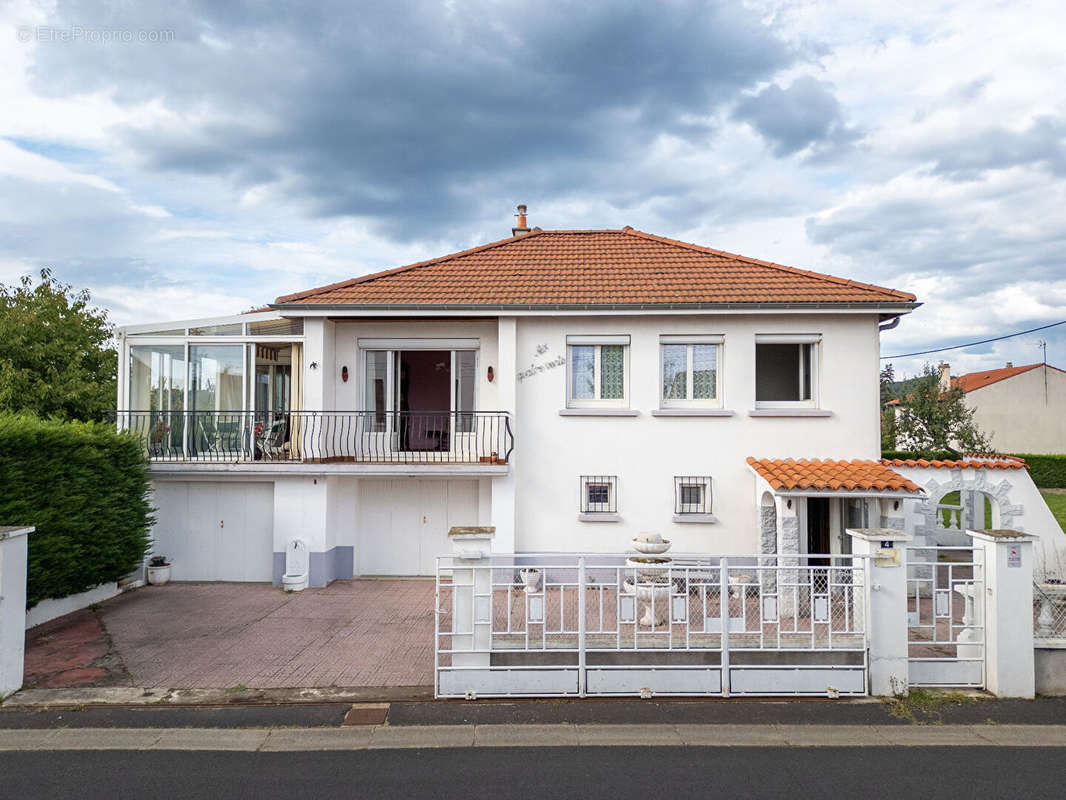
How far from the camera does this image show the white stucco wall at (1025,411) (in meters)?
34.5

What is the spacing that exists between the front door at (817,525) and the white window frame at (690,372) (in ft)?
7.81

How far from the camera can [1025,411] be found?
34.8 meters

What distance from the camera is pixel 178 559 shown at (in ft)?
41.2

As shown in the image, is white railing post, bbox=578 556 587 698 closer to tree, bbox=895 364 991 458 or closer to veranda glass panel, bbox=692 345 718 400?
veranda glass panel, bbox=692 345 718 400

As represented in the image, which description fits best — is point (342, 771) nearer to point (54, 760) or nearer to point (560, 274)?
point (54, 760)

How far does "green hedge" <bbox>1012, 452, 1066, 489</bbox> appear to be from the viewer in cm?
2864

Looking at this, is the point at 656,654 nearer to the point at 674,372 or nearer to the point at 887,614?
the point at 887,614

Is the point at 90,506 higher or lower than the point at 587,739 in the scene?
higher

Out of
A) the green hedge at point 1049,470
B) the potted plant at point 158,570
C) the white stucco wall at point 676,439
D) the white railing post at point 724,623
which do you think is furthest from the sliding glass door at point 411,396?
the green hedge at point 1049,470

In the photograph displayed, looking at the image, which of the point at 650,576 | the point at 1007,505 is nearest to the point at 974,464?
the point at 1007,505

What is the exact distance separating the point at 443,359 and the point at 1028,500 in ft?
35.4

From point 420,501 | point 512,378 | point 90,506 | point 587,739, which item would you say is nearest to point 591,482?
point 512,378

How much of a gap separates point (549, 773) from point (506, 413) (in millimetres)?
7354

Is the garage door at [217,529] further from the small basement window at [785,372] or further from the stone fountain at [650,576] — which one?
the small basement window at [785,372]
